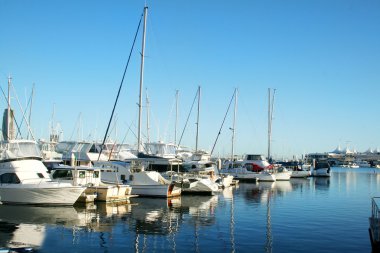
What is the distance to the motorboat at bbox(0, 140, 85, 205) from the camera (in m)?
31.0

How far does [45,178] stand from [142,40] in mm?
16206

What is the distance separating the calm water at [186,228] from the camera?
62.9ft

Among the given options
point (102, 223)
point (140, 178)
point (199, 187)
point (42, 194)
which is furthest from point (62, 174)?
point (199, 187)

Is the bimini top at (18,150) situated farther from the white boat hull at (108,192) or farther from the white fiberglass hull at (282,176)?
the white fiberglass hull at (282,176)

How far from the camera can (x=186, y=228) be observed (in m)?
23.6

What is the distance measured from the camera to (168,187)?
129 feet

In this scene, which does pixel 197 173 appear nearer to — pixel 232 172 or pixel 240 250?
pixel 232 172

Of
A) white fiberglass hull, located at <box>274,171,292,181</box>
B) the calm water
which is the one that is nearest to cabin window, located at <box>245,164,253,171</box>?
white fiberglass hull, located at <box>274,171,292,181</box>

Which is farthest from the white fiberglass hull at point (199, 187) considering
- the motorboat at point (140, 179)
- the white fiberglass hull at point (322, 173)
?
the white fiberglass hull at point (322, 173)

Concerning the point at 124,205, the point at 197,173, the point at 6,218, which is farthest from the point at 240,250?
the point at 197,173

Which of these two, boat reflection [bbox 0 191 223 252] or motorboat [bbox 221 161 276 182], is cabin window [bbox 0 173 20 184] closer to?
boat reflection [bbox 0 191 223 252]

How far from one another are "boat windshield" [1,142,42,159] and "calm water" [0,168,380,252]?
5569mm

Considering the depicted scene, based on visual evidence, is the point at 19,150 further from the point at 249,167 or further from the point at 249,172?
the point at 249,167

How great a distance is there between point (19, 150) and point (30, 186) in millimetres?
5104
